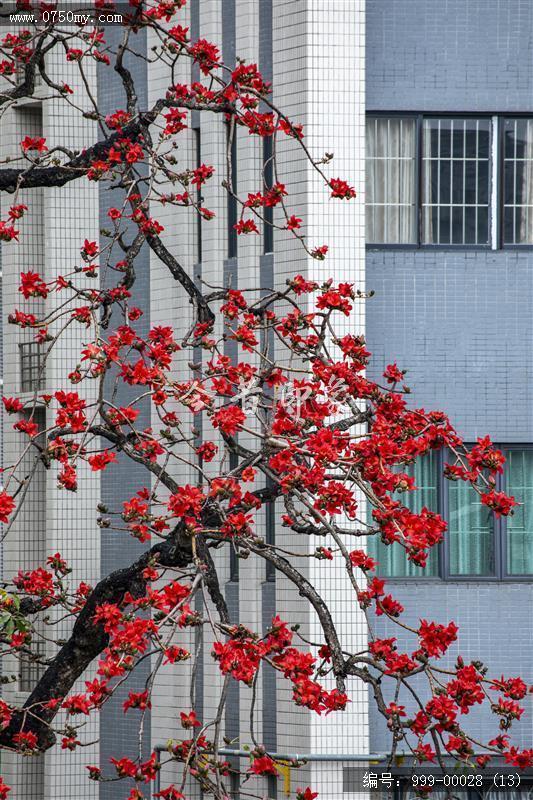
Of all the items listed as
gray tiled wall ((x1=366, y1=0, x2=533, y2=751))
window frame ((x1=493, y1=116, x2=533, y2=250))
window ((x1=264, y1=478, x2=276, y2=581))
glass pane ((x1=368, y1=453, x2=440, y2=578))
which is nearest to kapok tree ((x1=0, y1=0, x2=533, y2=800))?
window ((x1=264, y1=478, x2=276, y2=581))

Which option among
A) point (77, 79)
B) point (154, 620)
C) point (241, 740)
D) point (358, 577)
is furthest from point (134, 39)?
point (154, 620)

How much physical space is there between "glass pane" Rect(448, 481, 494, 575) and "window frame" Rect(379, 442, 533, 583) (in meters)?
0.05

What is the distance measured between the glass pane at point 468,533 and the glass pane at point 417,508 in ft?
0.47

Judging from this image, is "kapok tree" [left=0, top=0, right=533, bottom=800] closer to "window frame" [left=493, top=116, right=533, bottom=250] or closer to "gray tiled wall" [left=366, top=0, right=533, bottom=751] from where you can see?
"gray tiled wall" [left=366, top=0, right=533, bottom=751]

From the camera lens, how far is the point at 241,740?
38.2 ft

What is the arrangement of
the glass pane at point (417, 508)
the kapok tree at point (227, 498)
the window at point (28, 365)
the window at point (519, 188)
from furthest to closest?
the window at point (28, 365), the window at point (519, 188), the glass pane at point (417, 508), the kapok tree at point (227, 498)

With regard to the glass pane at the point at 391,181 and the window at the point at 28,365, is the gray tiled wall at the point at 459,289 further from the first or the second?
the window at the point at 28,365

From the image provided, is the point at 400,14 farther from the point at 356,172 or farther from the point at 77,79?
the point at 77,79

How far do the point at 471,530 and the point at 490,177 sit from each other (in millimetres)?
3028

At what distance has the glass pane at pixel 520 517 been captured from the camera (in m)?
11.9

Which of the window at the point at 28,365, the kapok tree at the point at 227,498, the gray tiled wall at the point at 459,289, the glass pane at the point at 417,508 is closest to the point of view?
the kapok tree at the point at 227,498

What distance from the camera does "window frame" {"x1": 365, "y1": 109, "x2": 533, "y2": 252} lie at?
12.0 m

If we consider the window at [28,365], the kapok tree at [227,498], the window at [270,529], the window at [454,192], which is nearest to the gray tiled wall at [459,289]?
the window at [454,192]

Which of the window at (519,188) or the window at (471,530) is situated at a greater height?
the window at (519,188)
